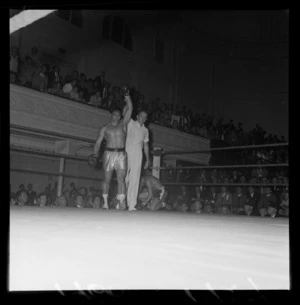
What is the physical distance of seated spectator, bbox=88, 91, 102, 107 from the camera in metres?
4.78

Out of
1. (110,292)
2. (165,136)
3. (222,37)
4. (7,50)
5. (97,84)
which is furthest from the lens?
(222,37)

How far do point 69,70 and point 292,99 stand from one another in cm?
534

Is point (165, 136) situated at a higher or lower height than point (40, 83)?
lower

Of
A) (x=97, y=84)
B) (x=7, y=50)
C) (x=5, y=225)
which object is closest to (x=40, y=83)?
(x=97, y=84)

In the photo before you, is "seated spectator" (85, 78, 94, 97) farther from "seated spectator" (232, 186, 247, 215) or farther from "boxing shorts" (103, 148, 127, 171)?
"seated spectator" (232, 186, 247, 215)

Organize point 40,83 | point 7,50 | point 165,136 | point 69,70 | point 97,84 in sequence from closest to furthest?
point 7,50 → point 40,83 → point 97,84 → point 165,136 → point 69,70

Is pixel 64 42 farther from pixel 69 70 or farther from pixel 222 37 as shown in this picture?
pixel 222 37

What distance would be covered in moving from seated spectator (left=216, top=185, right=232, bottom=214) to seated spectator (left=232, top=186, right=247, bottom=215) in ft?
0.15

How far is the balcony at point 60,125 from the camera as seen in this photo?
416cm

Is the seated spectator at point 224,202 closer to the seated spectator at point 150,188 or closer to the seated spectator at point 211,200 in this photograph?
the seated spectator at point 211,200

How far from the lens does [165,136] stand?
18.5 feet

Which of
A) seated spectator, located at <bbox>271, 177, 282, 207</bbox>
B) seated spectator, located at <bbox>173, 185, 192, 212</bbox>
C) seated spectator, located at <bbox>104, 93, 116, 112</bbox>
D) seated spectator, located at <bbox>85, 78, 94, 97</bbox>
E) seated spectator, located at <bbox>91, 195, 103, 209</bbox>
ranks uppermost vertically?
seated spectator, located at <bbox>85, 78, 94, 97</bbox>

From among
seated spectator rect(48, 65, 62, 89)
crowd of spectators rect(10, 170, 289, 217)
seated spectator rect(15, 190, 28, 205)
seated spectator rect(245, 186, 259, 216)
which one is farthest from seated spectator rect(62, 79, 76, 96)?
seated spectator rect(245, 186, 259, 216)

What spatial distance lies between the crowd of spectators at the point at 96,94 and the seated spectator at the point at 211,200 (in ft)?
4.02
